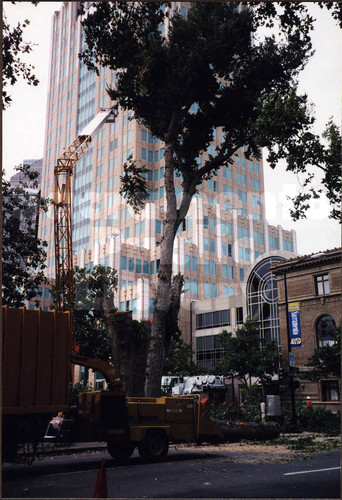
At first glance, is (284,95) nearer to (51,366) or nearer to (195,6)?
(195,6)

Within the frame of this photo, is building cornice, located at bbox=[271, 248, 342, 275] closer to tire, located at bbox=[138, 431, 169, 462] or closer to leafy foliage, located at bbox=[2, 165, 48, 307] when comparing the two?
leafy foliage, located at bbox=[2, 165, 48, 307]

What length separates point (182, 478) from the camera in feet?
37.7

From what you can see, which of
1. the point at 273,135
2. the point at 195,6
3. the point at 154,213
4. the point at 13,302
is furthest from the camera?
the point at 154,213

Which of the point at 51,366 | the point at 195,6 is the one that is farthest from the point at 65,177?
the point at 51,366

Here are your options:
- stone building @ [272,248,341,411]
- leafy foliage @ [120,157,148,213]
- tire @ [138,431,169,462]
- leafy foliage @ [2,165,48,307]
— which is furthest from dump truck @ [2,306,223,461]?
stone building @ [272,248,341,411]

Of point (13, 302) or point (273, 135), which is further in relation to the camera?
point (13, 302)

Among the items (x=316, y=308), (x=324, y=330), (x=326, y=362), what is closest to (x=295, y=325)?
(x=326, y=362)

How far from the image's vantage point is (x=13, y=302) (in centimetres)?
2539

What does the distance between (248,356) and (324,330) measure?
720cm

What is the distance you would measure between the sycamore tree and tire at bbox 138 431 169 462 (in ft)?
9.12

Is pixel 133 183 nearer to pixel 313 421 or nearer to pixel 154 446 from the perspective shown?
pixel 154 446

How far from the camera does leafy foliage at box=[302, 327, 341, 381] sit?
3753 cm

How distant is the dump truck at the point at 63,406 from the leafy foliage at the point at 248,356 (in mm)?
29610

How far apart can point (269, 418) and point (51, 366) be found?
1774 cm
